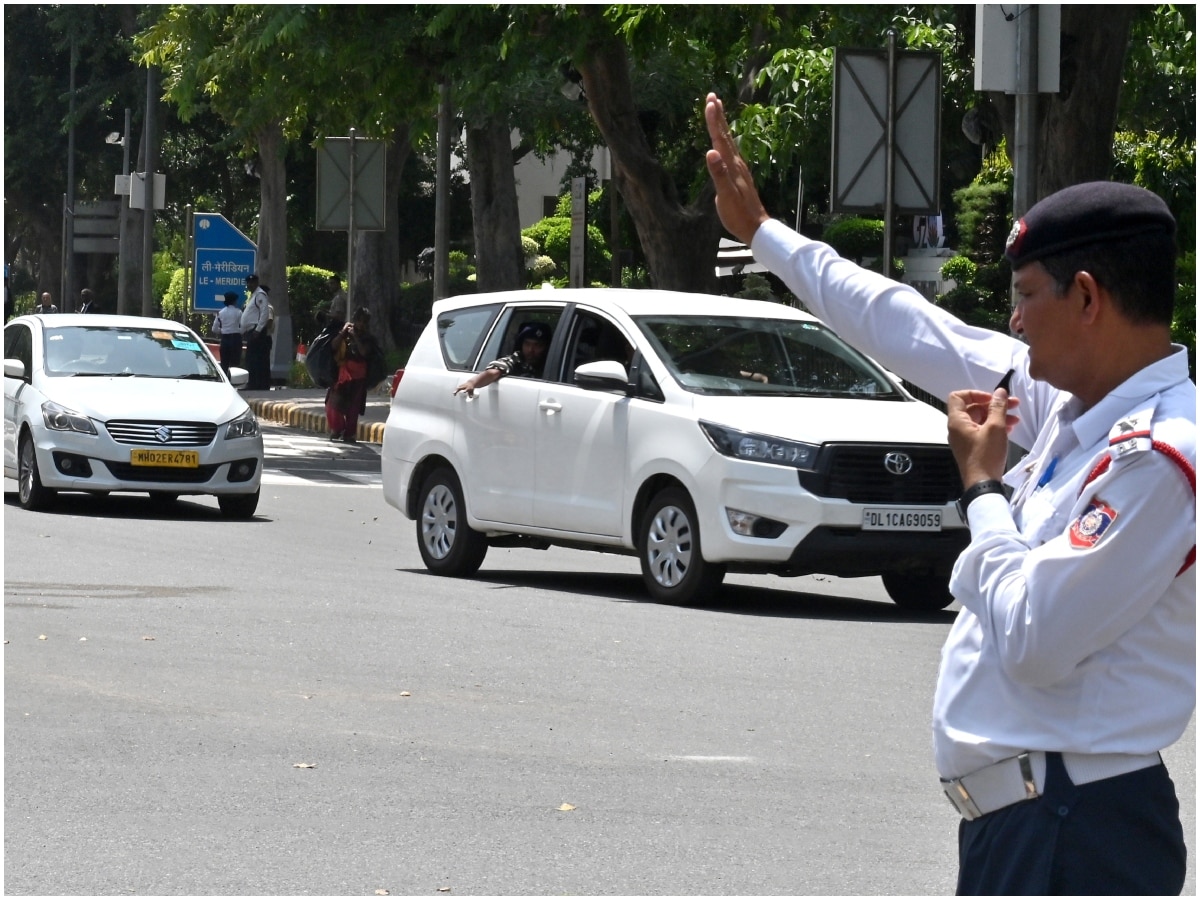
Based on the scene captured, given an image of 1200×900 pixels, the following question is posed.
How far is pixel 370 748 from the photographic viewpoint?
7305 mm

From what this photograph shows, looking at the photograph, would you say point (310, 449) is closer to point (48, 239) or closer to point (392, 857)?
point (392, 857)

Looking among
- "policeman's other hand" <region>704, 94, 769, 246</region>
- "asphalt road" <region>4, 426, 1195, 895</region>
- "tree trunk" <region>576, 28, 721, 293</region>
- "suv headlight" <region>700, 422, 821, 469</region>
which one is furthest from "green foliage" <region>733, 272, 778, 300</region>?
"policeman's other hand" <region>704, 94, 769, 246</region>

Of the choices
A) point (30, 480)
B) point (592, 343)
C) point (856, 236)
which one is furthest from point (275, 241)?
point (592, 343)

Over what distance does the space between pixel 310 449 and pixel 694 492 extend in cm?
1384

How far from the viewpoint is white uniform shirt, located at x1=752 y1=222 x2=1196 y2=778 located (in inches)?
102

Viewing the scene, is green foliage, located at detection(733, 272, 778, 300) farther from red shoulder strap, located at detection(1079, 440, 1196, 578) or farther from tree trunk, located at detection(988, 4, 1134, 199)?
red shoulder strap, located at detection(1079, 440, 1196, 578)

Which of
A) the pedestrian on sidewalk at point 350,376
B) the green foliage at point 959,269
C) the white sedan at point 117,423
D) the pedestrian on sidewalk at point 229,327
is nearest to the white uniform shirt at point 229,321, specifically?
the pedestrian on sidewalk at point 229,327

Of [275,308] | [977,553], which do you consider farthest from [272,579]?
[275,308]

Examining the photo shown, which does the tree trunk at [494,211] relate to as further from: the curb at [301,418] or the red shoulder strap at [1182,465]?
the red shoulder strap at [1182,465]

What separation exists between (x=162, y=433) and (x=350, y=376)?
28.7 ft

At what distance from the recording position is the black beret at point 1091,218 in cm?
273

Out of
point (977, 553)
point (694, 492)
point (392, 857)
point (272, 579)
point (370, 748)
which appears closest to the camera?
point (977, 553)

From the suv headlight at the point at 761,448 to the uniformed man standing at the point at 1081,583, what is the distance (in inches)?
326

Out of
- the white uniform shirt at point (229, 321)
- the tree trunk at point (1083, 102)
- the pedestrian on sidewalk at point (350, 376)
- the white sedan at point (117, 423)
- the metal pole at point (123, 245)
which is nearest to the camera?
the tree trunk at point (1083, 102)
